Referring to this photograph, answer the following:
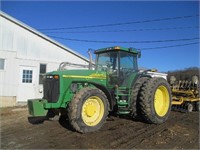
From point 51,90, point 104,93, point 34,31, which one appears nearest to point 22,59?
point 34,31

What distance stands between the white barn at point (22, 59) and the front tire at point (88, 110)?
7990 millimetres

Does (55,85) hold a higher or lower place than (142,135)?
higher

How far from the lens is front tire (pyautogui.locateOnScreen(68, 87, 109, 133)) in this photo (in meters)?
6.52

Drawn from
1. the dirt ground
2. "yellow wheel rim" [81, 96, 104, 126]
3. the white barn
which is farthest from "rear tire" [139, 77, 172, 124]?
the white barn

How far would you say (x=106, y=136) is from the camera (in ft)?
21.0

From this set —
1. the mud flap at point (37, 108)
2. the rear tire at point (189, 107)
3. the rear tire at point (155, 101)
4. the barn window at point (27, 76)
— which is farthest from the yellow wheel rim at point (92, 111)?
the barn window at point (27, 76)

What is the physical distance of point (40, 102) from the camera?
22.3 ft

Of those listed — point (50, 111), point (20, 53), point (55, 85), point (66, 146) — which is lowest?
point (66, 146)

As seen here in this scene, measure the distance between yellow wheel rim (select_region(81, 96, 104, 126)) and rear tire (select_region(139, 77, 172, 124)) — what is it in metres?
1.53

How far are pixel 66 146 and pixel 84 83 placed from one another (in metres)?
2.24

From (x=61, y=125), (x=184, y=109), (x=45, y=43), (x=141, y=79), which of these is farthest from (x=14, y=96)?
(x=184, y=109)

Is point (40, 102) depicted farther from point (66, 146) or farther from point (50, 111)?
point (66, 146)

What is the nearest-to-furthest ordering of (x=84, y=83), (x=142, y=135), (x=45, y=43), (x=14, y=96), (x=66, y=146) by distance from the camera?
1. (x=66, y=146)
2. (x=142, y=135)
3. (x=84, y=83)
4. (x=14, y=96)
5. (x=45, y=43)

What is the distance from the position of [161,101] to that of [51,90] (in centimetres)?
410
